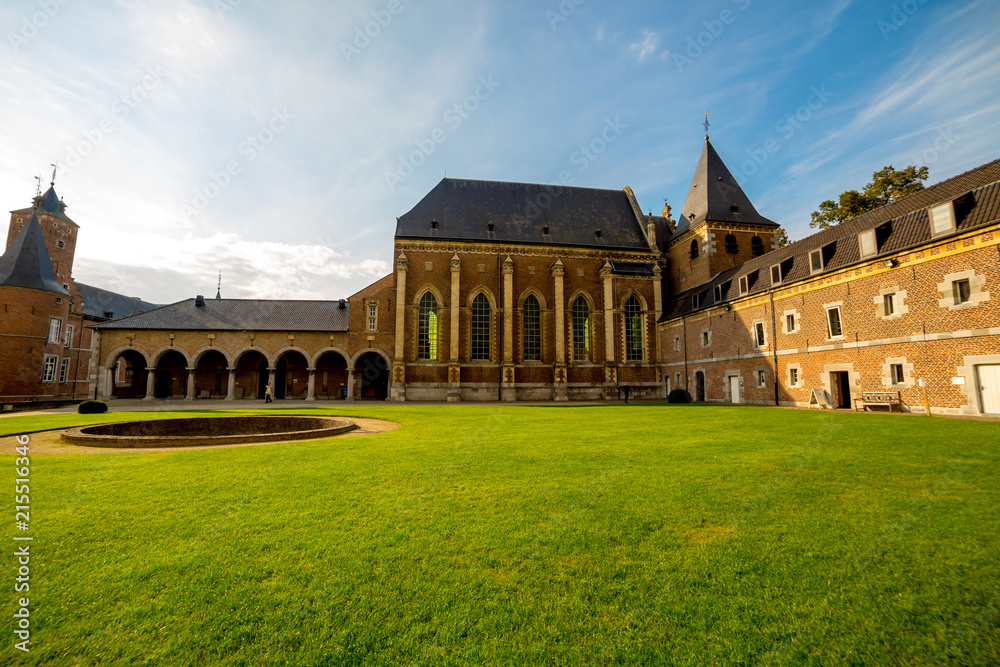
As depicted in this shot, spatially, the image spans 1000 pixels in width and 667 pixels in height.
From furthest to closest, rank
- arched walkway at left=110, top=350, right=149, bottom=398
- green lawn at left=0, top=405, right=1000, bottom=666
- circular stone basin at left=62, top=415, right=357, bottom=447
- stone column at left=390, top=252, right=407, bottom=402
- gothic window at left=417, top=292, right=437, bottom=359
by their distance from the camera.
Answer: arched walkway at left=110, top=350, right=149, bottom=398
gothic window at left=417, top=292, right=437, bottom=359
stone column at left=390, top=252, right=407, bottom=402
circular stone basin at left=62, top=415, right=357, bottom=447
green lawn at left=0, top=405, right=1000, bottom=666

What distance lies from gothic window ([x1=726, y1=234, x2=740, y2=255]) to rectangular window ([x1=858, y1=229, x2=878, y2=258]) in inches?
588

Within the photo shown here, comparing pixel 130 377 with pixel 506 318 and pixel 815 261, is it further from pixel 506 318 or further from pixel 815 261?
pixel 815 261

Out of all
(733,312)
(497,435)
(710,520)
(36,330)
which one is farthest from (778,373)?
(36,330)

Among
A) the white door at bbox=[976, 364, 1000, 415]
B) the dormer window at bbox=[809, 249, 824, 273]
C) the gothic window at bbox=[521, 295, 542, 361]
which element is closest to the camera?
the white door at bbox=[976, 364, 1000, 415]

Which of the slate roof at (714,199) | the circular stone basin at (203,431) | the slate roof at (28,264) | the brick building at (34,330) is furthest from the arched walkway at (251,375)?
the slate roof at (714,199)

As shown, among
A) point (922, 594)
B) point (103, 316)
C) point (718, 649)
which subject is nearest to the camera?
point (718, 649)

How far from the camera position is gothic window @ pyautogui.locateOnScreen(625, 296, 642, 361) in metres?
34.9

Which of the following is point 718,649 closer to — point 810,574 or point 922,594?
point 810,574

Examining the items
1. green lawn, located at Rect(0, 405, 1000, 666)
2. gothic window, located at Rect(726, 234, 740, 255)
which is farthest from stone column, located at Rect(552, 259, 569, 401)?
green lawn, located at Rect(0, 405, 1000, 666)

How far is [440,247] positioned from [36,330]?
30039mm

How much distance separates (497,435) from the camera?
37.4ft

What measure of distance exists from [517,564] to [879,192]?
1366 inches

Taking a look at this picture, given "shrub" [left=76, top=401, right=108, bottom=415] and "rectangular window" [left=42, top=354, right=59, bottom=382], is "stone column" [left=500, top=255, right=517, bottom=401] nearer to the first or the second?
"shrub" [left=76, top=401, right=108, bottom=415]

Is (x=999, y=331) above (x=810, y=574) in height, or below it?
above
